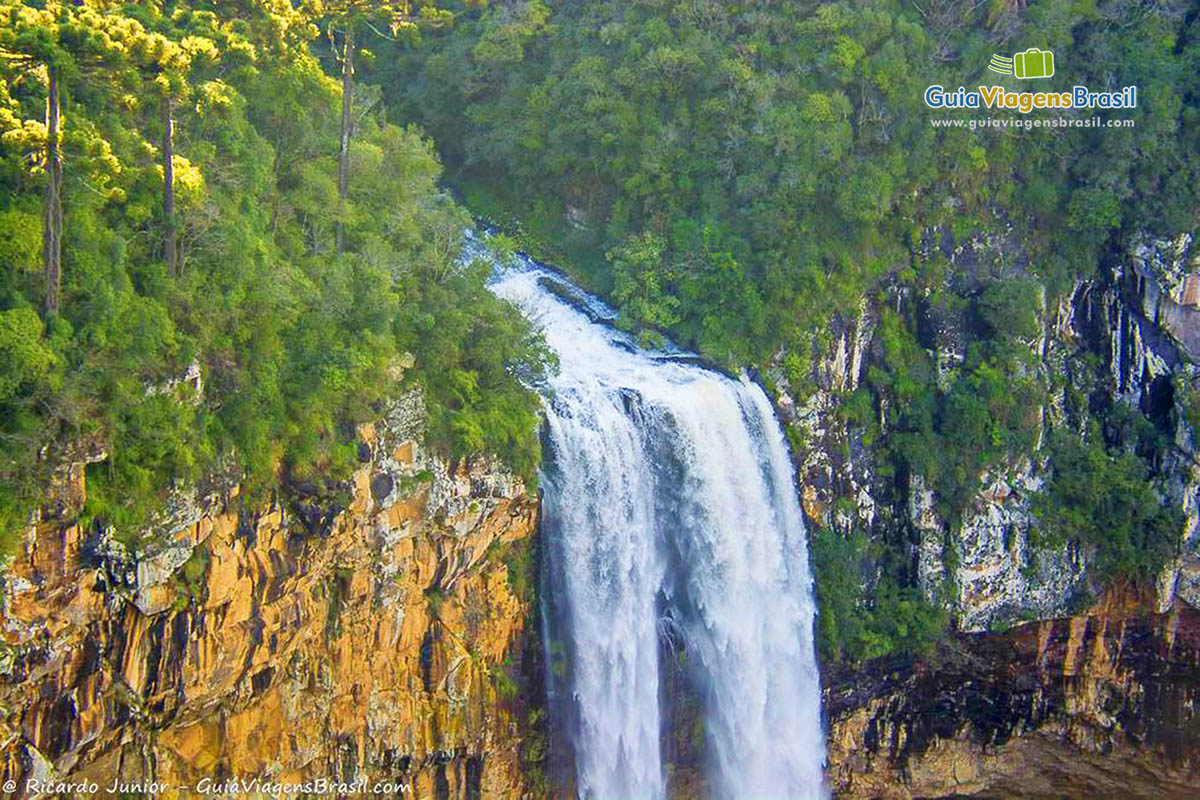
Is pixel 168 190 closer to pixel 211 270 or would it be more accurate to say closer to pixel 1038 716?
pixel 211 270

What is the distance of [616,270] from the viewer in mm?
27719

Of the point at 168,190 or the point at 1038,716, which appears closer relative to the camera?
the point at 168,190

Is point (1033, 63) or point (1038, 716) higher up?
point (1033, 63)

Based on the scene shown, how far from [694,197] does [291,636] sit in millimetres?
13743

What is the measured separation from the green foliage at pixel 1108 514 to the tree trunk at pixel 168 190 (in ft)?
63.1

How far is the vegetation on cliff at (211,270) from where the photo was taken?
1542 centimetres

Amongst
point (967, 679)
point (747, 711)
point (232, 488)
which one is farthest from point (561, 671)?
point (967, 679)

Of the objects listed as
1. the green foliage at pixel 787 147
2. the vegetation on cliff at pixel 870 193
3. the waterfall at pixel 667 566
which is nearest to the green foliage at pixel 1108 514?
the vegetation on cliff at pixel 870 193

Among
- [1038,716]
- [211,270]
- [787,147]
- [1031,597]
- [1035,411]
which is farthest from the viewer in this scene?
[1038,716]

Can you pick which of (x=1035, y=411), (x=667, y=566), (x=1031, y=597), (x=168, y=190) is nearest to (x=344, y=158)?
(x=168, y=190)

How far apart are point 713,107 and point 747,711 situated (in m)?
12.7

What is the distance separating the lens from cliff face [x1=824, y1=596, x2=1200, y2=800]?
27.9 meters

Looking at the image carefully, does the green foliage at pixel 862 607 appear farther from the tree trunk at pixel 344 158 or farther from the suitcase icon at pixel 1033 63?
the tree trunk at pixel 344 158

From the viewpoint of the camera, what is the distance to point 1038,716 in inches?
1139
